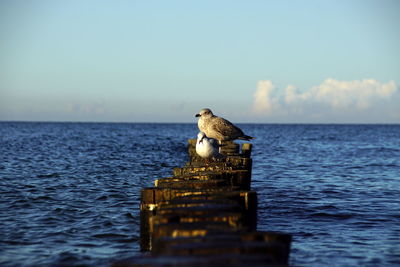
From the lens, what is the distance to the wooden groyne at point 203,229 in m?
3.86

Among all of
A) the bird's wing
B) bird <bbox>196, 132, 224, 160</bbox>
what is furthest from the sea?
the bird's wing

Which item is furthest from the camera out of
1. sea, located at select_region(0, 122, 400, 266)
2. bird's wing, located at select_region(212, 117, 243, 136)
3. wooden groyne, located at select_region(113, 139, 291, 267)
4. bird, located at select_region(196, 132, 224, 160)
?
bird's wing, located at select_region(212, 117, 243, 136)

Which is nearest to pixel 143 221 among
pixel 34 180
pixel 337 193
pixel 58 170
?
pixel 337 193

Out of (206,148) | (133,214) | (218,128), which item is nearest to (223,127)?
(218,128)

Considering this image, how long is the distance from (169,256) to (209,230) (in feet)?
2.78

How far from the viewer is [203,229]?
15.4ft

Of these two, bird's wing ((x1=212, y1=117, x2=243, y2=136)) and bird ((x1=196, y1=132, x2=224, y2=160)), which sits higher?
bird's wing ((x1=212, y1=117, x2=243, y2=136))

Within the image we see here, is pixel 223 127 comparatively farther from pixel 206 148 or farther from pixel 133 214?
pixel 133 214

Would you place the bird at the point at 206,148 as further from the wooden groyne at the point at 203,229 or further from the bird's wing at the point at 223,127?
the wooden groyne at the point at 203,229

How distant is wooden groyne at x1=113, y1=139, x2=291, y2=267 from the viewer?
386 cm

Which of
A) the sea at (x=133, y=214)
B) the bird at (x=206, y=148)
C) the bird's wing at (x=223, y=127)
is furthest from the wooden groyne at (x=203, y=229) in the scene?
the bird's wing at (x=223, y=127)

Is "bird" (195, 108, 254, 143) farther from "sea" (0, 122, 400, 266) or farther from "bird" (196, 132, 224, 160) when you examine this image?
"sea" (0, 122, 400, 266)

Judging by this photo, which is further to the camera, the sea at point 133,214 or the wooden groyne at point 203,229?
the sea at point 133,214

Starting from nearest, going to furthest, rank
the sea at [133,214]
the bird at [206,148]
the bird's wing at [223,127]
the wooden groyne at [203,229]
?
the wooden groyne at [203,229]
the sea at [133,214]
the bird at [206,148]
the bird's wing at [223,127]
